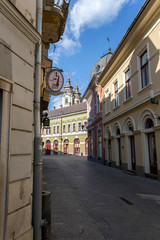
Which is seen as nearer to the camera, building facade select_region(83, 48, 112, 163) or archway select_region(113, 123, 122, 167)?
archway select_region(113, 123, 122, 167)

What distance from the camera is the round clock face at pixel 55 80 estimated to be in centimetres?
618

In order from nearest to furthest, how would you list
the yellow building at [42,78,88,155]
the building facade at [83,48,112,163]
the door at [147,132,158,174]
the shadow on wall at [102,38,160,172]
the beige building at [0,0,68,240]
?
the beige building at [0,0,68,240] → the shadow on wall at [102,38,160,172] → the door at [147,132,158,174] → the building facade at [83,48,112,163] → the yellow building at [42,78,88,155]

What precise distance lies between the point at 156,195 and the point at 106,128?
12.2 meters

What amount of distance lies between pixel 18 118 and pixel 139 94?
32.2 ft

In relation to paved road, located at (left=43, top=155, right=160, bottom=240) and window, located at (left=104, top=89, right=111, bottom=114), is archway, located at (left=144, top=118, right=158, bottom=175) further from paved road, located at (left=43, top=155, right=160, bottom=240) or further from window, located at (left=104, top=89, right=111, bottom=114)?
window, located at (left=104, top=89, right=111, bottom=114)

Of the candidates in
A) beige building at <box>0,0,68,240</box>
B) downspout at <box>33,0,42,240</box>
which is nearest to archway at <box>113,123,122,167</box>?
downspout at <box>33,0,42,240</box>

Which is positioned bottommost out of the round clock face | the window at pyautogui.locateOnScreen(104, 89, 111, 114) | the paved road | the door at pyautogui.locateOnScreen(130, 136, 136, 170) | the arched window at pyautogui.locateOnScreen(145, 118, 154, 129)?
the paved road

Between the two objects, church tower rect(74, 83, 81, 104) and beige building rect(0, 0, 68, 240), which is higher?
church tower rect(74, 83, 81, 104)

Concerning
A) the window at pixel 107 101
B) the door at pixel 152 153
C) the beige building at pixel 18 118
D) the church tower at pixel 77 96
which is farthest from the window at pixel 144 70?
the church tower at pixel 77 96

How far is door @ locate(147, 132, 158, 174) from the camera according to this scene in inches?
412

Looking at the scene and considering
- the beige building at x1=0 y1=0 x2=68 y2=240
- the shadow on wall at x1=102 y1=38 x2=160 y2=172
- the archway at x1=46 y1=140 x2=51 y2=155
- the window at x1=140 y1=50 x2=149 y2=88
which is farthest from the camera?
the archway at x1=46 y1=140 x2=51 y2=155

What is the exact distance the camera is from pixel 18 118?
337 centimetres

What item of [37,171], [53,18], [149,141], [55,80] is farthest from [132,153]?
[37,171]

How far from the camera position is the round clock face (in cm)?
618
